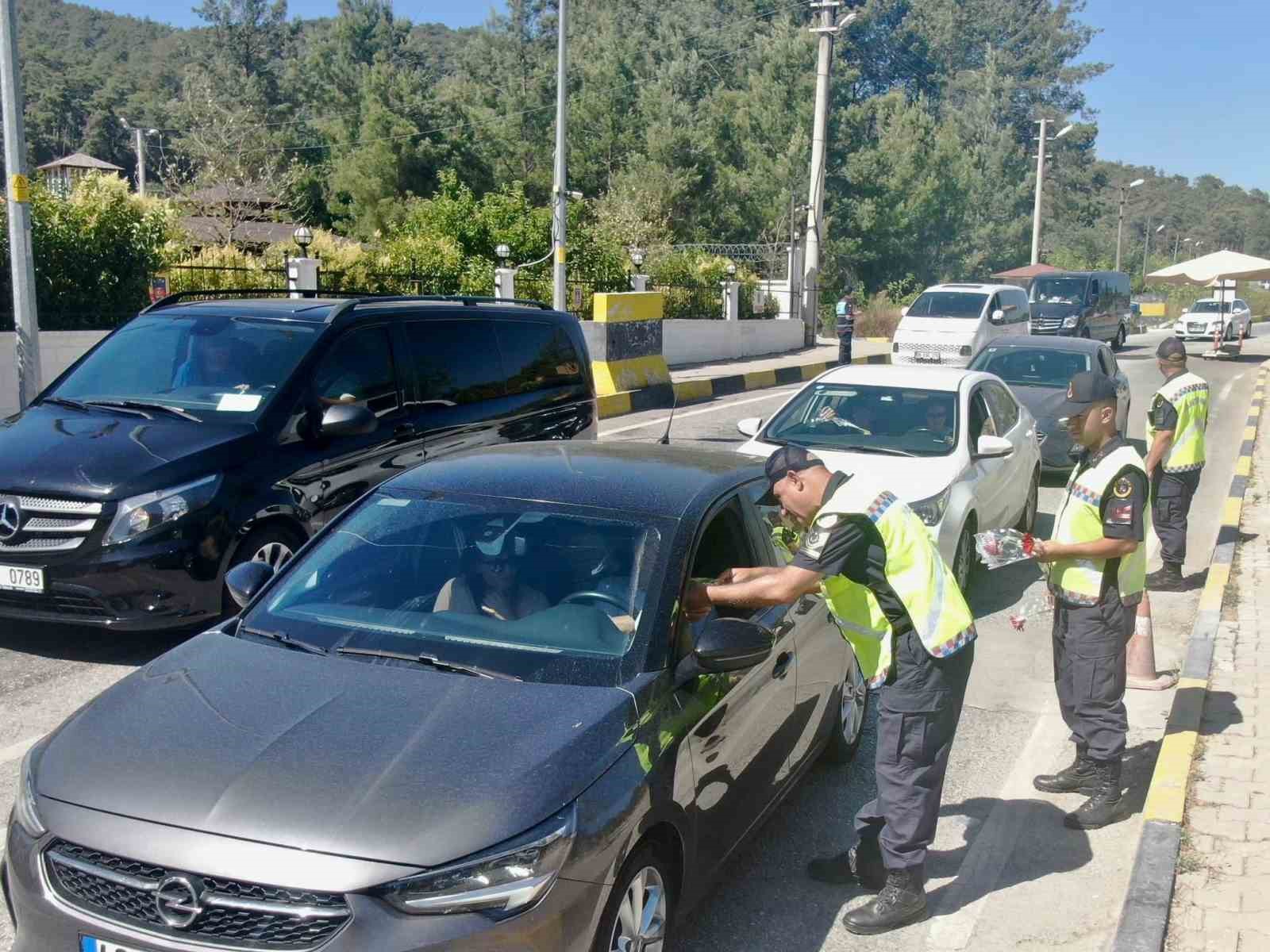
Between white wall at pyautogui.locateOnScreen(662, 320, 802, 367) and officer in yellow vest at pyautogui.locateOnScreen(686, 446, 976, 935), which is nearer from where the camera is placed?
officer in yellow vest at pyautogui.locateOnScreen(686, 446, 976, 935)

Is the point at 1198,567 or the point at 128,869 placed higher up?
the point at 128,869

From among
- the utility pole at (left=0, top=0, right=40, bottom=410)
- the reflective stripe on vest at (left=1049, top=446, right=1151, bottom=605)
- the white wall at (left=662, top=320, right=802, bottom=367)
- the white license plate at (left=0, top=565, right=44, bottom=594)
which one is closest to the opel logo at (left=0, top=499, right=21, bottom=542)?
the white license plate at (left=0, top=565, right=44, bottom=594)

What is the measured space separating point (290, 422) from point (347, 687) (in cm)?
375

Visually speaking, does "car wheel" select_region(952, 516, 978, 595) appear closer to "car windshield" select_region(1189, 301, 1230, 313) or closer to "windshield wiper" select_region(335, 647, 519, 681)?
"windshield wiper" select_region(335, 647, 519, 681)

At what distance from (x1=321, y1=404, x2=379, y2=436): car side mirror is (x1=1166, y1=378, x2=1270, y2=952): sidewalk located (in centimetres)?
451

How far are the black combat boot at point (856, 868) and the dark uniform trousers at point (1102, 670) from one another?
1263 millimetres

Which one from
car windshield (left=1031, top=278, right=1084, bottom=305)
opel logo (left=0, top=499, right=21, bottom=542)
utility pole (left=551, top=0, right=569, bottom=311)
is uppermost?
utility pole (left=551, top=0, right=569, bottom=311)

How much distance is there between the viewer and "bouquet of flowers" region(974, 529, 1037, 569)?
487 centimetres

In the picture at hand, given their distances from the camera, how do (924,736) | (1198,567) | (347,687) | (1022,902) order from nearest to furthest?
(347,687), (924,736), (1022,902), (1198,567)

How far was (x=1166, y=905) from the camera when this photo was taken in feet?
13.7

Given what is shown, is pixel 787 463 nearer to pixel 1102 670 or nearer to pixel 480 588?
pixel 480 588

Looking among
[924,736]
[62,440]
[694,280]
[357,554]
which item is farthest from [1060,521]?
[694,280]

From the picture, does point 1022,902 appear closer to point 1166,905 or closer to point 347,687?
point 1166,905

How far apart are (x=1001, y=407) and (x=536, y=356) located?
358 cm
